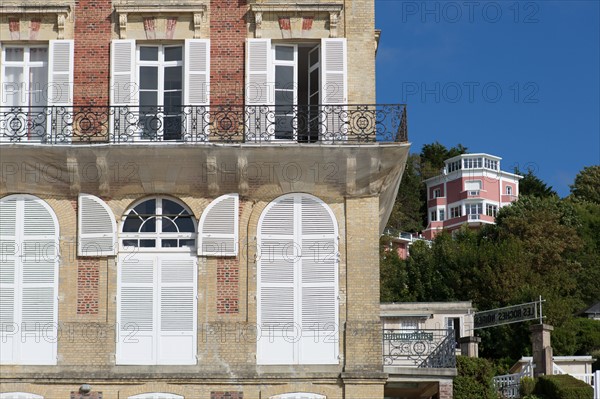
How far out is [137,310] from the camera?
24672mm

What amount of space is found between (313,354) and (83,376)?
478cm

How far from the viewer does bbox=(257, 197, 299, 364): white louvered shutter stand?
24.4m

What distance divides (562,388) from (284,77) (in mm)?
17365

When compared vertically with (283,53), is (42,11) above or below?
above

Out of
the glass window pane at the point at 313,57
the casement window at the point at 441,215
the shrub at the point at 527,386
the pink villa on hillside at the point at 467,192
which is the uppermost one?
the pink villa on hillside at the point at 467,192

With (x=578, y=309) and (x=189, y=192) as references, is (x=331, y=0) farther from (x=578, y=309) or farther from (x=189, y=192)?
(x=578, y=309)

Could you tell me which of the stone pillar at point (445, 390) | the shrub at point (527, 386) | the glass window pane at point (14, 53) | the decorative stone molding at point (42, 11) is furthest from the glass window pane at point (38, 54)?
the shrub at point (527, 386)

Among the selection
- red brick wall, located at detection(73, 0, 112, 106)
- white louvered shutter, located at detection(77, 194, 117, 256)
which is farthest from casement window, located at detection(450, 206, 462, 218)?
white louvered shutter, located at detection(77, 194, 117, 256)

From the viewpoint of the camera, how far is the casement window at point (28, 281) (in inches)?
960

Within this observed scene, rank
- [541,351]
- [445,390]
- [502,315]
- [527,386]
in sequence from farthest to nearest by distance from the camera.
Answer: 1. [502,315]
2. [541,351]
3. [527,386]
4. [445,390]

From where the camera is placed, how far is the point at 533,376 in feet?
141

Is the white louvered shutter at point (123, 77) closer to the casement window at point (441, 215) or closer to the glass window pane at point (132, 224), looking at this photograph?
the glass window pane at point (132, 224)

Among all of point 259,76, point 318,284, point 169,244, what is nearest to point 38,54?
point 259,76

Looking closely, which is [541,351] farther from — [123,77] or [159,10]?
[159,10]
